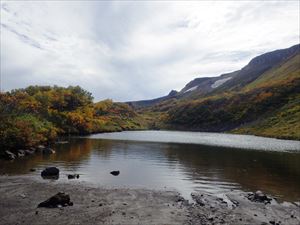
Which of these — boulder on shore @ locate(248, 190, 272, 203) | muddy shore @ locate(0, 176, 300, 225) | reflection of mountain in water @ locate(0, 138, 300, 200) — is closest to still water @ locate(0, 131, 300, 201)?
reflection of mountain in water @ locate(0, 138, 300, 200)

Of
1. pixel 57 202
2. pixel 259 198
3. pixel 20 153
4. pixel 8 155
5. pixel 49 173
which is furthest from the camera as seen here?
pixel 20 153

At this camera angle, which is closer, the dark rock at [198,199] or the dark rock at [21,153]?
the dark rock at [198,199]

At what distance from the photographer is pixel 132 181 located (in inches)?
1674

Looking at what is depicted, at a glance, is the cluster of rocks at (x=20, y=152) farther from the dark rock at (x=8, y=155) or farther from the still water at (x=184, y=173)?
the still water at (x=184, y=173)

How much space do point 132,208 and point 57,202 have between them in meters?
6.38

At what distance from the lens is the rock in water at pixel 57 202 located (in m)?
27.4

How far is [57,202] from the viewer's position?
27734 mm

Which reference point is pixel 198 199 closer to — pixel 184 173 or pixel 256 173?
pixel 184 173

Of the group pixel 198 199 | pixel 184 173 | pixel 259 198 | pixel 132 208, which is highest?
pixel 184 173

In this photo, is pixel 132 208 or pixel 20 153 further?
pixel 20 153

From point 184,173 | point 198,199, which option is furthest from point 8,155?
point 198,199

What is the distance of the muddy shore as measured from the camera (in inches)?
969

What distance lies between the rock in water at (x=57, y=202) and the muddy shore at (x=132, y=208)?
0.66m

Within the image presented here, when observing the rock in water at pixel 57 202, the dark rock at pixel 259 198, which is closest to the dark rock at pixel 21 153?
the rock in water at pixel 57 202
